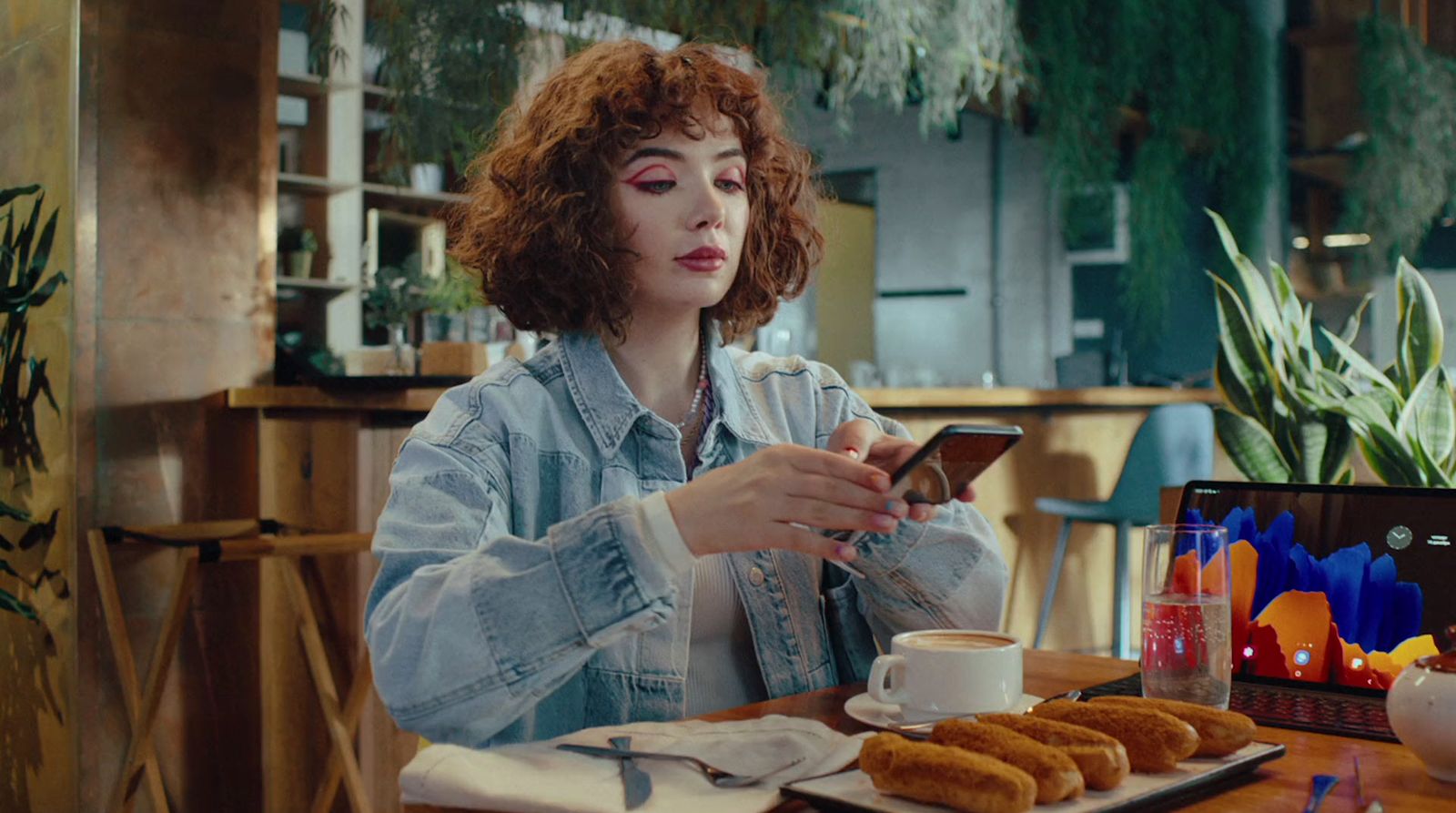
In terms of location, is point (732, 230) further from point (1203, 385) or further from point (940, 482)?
point (1203, 385)

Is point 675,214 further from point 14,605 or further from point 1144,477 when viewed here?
point 1144,477

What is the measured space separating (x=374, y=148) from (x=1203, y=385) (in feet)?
11.5

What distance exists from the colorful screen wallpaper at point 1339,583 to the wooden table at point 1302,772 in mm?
134

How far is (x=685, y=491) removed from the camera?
3.13 feet

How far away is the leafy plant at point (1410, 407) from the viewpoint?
241cm

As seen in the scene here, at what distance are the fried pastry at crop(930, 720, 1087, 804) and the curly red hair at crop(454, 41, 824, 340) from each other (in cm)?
62

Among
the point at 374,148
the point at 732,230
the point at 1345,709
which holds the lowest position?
the point at 1345,709

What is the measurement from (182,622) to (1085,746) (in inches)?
93.6

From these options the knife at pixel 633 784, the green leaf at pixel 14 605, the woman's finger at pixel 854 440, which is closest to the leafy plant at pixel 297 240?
the green leaf at pixel 14 605

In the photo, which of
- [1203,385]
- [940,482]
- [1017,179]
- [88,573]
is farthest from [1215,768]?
[1017,179]

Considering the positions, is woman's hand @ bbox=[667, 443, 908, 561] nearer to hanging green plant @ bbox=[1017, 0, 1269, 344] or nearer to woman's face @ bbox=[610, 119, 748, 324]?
woman's face @ bbox=[610, 119, 748, 324]

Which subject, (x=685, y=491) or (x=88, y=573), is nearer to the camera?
(x=685, y=491)

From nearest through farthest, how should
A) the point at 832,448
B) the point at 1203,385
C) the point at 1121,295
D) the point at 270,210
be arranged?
the point at 832,448 → the point at 270,210 → the point at 1203,385 → the point at 1121,295

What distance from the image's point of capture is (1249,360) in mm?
2846
